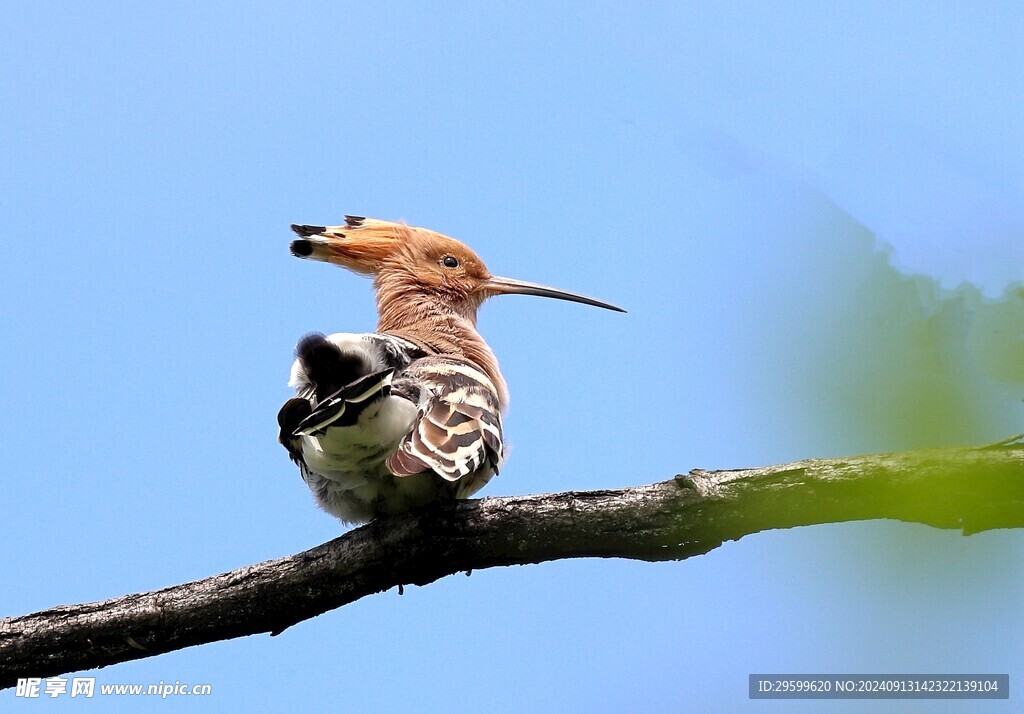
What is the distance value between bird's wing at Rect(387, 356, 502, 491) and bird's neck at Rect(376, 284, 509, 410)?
0.30 metres

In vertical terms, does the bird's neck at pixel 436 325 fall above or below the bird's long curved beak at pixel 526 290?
below

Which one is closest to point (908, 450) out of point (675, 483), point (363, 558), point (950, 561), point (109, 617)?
point (950, 561)

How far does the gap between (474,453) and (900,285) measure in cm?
265

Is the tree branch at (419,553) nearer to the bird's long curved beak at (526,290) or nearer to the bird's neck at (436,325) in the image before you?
the bird's neck at (436,325)

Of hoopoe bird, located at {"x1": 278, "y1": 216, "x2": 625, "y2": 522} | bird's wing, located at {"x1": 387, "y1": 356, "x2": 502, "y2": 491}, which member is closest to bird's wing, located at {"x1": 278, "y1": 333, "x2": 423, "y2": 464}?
hoopoe bird, located at {"x1": 278, "y1": 216, "x2": 625, "y2": 522}

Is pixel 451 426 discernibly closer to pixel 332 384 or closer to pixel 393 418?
pixel 393 418

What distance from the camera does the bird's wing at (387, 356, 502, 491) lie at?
3312 mm

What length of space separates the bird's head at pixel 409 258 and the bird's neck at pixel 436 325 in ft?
0.19

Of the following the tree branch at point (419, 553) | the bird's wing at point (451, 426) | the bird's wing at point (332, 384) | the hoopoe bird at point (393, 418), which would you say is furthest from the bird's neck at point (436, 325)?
the tree branch at point (419, 553)

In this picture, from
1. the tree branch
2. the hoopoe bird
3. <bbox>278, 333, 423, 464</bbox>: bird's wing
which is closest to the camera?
the tree branch

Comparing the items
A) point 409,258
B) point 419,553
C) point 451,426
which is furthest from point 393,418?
point 409,258

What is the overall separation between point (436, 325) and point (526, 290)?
1.03 metres

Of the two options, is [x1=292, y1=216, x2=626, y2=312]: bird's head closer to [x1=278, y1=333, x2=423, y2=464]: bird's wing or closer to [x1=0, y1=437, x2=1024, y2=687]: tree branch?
[x1=278, y1=333, x2=423, y2=464]: bird's wing

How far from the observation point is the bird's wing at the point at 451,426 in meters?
3.31
